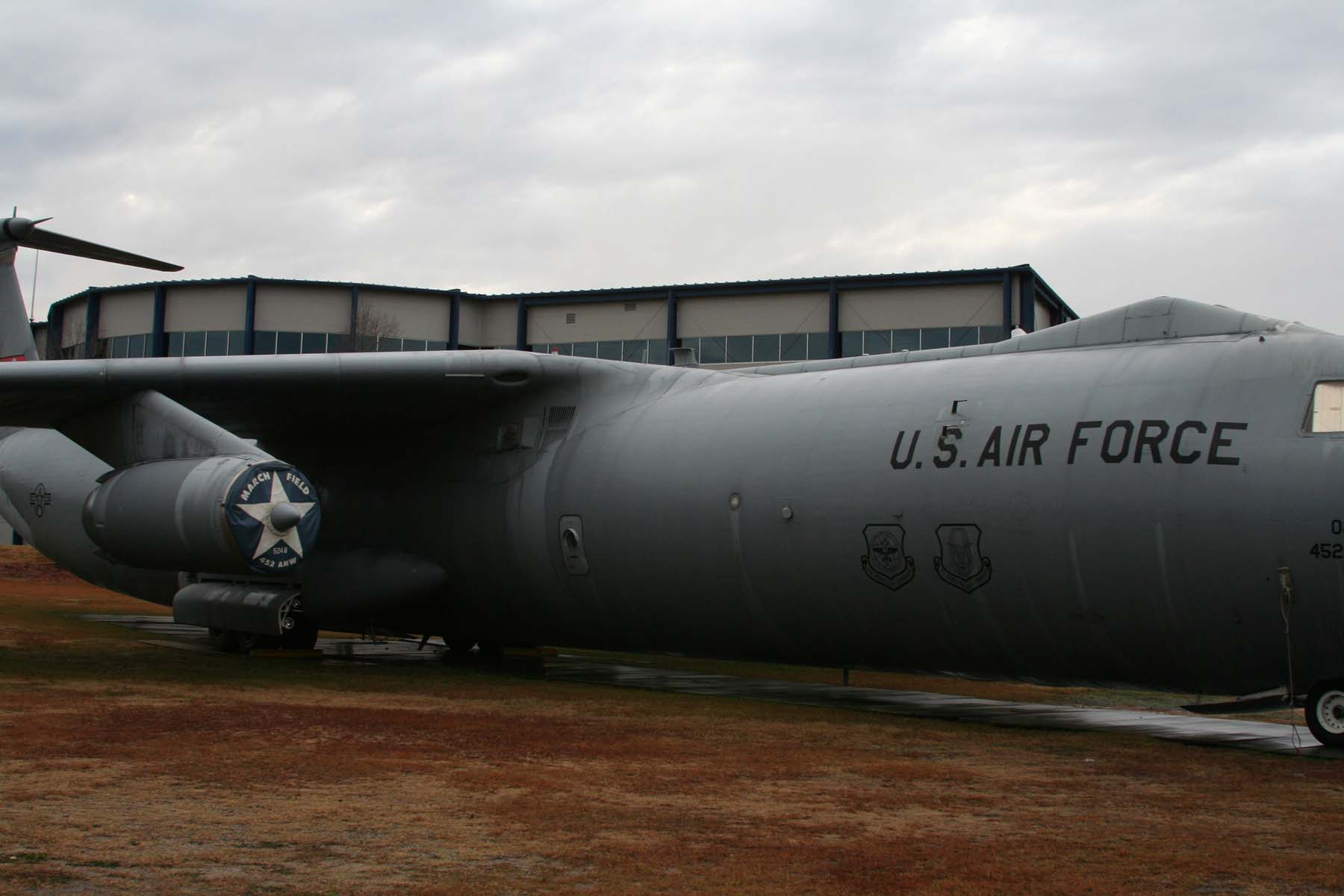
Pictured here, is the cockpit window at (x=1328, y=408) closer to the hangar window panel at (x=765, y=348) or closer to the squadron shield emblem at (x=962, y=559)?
the squadron shield emblem at (x=962, y=559)

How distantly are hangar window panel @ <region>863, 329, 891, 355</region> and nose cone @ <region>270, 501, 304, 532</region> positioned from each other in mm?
31878

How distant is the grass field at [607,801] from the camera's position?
5816mm

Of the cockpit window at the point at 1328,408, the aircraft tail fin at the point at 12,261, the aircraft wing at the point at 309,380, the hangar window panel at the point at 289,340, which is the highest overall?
the hangar window panel at the point at 289,340

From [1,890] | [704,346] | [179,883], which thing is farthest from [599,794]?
[704,346]

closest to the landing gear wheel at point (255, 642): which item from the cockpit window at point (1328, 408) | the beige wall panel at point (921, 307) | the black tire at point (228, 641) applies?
the black tire at point (228, 641)

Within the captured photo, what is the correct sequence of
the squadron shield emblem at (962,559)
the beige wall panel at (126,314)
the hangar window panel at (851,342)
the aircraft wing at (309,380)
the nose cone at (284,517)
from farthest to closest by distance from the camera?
the beige wall panel at (126,314)
the hangar window panel at (851,342)
the aircraft wing at (309,380)
the nose cone at (284,517)
the squadron shield emblem at (962,559)

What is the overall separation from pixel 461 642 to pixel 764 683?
441cm

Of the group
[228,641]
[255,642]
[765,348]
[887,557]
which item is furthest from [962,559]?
[765,348]

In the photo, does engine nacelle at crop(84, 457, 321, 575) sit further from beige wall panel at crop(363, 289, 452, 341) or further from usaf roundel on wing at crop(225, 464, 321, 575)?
beige wall panel at crop(363, 289, 452, 341)

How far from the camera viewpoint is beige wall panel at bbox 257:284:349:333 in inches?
1933

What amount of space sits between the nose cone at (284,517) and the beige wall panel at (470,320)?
36.4 m

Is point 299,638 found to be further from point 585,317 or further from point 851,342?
point 585,317

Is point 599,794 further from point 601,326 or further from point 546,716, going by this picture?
point 601,326

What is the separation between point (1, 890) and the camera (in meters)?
5.13
